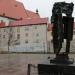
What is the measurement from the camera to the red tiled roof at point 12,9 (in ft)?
278

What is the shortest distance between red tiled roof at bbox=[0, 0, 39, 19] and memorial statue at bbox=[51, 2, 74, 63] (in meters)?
77.8

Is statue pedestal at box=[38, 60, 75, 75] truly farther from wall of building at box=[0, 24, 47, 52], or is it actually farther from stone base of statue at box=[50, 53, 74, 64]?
wall of building at box=[0, 24, 47, 52]

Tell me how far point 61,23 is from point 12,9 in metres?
82.9

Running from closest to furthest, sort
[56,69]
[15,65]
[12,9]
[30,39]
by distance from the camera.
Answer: [56,69]
[15,65]
[30,39]
[12,9]

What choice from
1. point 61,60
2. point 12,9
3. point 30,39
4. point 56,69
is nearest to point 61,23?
point 61,60

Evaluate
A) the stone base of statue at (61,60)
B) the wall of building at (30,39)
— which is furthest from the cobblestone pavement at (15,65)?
the wall of building at (30,39)

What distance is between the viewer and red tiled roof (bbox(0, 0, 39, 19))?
84812 mm

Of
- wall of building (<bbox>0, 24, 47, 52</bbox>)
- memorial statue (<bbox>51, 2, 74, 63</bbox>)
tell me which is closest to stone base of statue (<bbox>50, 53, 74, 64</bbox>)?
memorial statue (<bbox>51, 2, 74, 63</bbox>)

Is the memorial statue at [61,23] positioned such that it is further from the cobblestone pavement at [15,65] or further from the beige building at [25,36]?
the beige building at [25,36]

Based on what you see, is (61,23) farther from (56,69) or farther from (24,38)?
(24,38)

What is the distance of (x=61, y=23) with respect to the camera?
560 cm

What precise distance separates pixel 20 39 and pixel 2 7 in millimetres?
18240

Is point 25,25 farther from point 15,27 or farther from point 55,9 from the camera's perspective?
point 55,9

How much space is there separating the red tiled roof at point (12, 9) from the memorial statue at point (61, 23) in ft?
255
